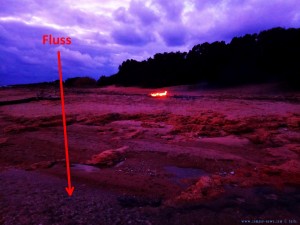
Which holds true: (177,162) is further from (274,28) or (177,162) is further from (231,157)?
(274,28)

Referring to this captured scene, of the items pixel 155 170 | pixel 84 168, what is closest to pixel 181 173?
pixel 155 170

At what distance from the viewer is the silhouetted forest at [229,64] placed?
73.1ft

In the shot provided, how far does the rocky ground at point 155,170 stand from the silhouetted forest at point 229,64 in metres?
13.3

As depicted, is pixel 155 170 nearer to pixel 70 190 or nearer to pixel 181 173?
pixel 181 173

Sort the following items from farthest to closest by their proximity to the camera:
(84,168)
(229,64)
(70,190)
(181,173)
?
Result: (229,64) < (84,168) < (181,173) < (70,190)

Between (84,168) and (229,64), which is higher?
(229,64)

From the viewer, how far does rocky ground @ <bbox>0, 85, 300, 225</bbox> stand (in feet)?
13.0

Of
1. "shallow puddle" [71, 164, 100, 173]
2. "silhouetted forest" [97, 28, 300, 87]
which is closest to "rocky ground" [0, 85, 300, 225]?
"shallow puddle" [71, 164, 100, 173]

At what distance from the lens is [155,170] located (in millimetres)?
5645

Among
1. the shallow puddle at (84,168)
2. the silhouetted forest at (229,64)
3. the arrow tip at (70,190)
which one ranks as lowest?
the shallow puddle at (84,168)

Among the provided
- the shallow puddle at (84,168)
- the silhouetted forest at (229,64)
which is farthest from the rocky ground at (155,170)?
the silhouetted forest at (229,64)

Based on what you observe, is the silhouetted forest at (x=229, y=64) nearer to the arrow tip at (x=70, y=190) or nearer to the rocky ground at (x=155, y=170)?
the rocky ground at (x=155, y=170)

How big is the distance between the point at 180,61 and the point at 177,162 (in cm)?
2432

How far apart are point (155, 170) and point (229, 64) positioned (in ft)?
70.2
